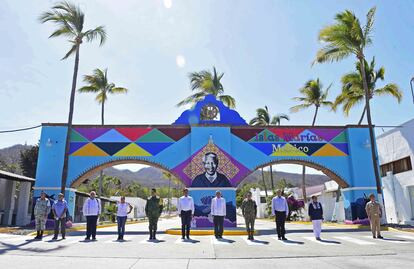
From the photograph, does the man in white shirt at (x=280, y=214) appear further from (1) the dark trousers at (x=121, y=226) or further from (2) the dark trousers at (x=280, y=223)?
(1) the dark trousers at (x=121, y=226)

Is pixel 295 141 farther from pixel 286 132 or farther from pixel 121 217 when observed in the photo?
pixel 121 217

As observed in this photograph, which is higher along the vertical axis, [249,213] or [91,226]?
[249,213]

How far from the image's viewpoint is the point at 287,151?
63.0ft

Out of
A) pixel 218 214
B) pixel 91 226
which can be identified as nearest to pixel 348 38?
pixel 218 214

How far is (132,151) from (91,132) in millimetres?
2589

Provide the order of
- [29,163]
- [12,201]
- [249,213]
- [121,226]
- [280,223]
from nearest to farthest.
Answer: [280,223] < [249,213] < [121,226] < [12,201] < [29,163]

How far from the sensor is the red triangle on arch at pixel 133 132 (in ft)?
62.5

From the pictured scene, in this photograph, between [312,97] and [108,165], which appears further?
[312,97]

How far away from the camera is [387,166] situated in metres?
24.6

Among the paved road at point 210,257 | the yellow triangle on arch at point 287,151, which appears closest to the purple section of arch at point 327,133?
the yellow triangle on arch at point 287,151

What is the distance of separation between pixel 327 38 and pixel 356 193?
28.6 feet

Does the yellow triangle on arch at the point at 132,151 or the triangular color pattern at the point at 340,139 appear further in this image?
the triangular color pattern at the point at 340,139

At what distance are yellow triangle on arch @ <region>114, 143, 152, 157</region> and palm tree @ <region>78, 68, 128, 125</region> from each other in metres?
8.59

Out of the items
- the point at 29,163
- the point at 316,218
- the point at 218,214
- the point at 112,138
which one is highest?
the point at 29,163
